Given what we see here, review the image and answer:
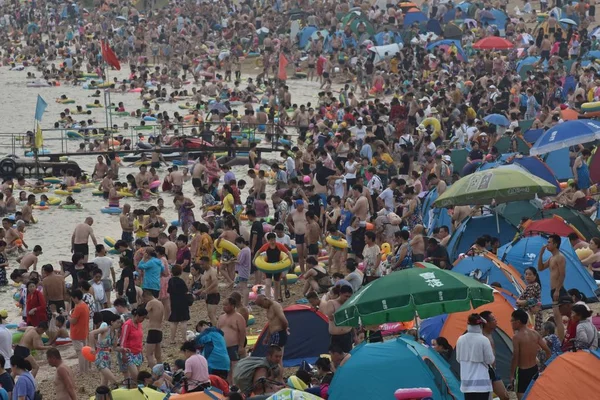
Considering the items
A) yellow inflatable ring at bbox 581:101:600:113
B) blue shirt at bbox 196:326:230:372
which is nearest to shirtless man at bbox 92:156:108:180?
yellow inflatable ring at bbox 581:101:600:113

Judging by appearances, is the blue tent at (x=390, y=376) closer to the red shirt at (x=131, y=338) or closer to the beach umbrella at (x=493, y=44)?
the red shirt at (x=131, y=338)

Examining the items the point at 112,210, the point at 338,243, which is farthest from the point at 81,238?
the point at 112,210

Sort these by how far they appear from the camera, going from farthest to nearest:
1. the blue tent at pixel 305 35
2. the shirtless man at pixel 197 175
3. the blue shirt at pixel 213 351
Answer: the blue tent at pixel 305 35, the shirtless man at pixel 197 175, the blue shirt at pixel 213 351

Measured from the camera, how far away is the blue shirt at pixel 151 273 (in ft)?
51.6

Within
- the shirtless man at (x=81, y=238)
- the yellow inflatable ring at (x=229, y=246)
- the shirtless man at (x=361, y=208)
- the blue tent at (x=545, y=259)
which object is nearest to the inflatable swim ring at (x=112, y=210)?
the shirtless man at (x=81, y=238)

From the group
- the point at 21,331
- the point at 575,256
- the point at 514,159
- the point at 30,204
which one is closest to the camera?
the point at 575,256

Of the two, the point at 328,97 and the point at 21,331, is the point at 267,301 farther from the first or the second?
the point at 328,97

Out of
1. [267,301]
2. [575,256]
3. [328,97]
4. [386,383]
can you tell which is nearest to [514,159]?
[575,256]

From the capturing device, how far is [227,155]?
92.2ft

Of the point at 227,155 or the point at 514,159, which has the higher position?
the point at 514,159

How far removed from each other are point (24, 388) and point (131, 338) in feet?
6.15

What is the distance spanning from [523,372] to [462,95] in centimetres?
1799

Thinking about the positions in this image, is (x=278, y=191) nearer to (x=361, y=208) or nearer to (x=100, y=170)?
(x=361, y=208)

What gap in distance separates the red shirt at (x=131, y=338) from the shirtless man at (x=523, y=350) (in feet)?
14.1
